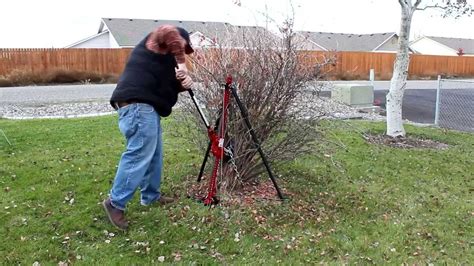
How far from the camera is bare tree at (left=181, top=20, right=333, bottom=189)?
4316mm

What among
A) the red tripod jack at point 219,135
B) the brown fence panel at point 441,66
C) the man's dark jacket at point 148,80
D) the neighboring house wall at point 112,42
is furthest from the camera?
the brown fence panel at point 441,66

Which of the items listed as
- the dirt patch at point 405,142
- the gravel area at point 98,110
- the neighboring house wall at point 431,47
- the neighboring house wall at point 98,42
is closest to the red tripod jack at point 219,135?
the gravel area at point 98,110

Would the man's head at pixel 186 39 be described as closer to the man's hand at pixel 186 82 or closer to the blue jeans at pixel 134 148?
the man's hand at pixel 186 82

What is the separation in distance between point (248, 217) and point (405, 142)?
517cm

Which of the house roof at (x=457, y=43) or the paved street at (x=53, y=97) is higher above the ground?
the house roof at (x=457, y=43)

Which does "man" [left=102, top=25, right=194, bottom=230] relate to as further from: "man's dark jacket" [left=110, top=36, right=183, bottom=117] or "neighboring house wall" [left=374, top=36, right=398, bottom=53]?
"neighboring house wall" [left=374, top=36, right=398, bottom=53]

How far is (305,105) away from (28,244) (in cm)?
282

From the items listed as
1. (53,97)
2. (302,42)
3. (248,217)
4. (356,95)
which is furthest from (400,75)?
(53,97)

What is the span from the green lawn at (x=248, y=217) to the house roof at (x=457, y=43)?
A: 5747cm

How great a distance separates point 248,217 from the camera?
13.3 feet

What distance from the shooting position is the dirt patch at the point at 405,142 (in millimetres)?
7930

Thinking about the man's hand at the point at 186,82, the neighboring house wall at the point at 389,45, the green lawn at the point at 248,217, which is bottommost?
the green lawn at the point at 248,217

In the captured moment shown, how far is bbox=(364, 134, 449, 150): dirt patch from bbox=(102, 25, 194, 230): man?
16.7ft

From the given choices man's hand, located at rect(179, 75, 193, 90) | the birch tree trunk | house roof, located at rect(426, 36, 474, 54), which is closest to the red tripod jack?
man's hand, located at rect(179, 75, 193, 90)
